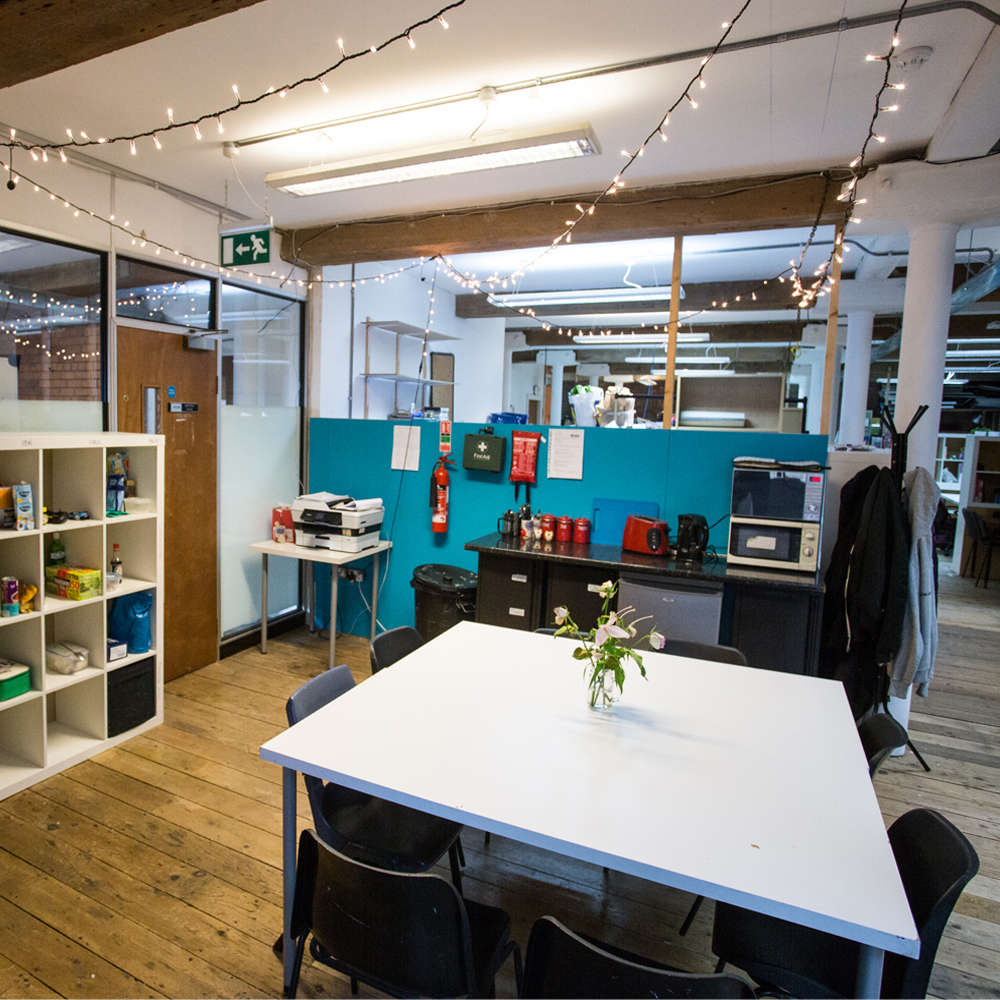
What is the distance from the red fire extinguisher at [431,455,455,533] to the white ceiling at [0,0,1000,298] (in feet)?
5.86

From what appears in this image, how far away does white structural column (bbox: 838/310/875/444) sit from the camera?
22.6ft

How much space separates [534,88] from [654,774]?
9.12ft

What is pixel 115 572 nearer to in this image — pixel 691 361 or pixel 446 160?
pixel 446 160

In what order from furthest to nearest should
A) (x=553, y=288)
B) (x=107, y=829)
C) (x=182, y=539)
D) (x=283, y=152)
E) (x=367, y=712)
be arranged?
(x=553, y=288) → (x=182, y=539) → (x=283, y=152) → (x=107, y=829) → (x=367, y=712)

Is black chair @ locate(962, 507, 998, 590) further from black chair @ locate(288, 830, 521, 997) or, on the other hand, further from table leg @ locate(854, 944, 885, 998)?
black chair @ locate(288, 830, 521, 997)

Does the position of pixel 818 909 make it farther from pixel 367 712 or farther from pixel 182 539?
pixel 182 539

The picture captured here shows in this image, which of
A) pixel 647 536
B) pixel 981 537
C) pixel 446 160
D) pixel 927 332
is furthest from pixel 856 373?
pixel 446 160

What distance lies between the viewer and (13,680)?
2854mm

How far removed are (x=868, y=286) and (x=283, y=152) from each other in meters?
5.47

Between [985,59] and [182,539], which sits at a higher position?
[985,59]

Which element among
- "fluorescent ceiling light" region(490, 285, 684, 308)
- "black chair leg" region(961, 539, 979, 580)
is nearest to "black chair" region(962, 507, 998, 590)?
"black chair leg" region(961, 539, 979, 580)

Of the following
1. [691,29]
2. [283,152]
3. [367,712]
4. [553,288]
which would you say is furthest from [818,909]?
[553,288]

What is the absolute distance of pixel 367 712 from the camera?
191 centimetres

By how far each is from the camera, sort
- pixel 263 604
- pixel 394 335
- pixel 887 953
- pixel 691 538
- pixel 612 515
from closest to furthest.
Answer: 1. pixel 887 953
2. pixel 691 538
3. pixel 612 515
4. pixel 263 604
5. pixel 394 335
